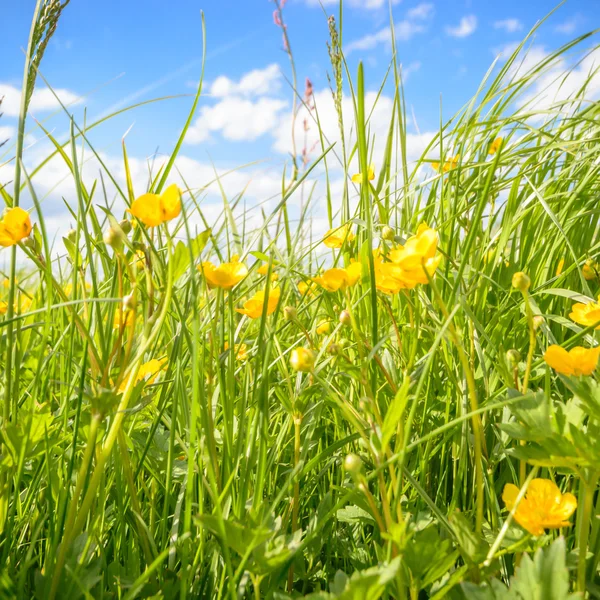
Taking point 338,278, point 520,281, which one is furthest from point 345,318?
point 520,281

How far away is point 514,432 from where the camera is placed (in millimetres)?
612

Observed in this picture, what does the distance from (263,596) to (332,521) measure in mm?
175

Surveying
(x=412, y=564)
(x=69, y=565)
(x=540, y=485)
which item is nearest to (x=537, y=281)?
(x=540, y=485)

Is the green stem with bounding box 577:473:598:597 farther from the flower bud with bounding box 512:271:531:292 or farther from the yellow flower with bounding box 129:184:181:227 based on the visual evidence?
the yellow flower with bounding box 129:184:181:227

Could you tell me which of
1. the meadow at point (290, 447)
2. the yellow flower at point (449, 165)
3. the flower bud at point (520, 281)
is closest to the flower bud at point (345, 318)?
the meadow at point (290, 447)

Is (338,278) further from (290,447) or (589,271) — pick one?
(589,271)

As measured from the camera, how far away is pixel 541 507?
63 cm

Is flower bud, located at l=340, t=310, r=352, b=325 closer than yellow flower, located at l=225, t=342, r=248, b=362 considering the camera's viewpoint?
Yes

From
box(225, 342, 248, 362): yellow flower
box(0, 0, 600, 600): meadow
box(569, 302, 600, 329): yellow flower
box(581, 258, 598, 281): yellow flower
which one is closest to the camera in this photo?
box(0, 0, 600, 600): meadow

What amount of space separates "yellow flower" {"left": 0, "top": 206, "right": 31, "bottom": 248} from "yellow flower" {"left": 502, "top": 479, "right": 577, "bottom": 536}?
0.67m

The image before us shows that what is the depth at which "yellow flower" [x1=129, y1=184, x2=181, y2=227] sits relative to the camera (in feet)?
2.20

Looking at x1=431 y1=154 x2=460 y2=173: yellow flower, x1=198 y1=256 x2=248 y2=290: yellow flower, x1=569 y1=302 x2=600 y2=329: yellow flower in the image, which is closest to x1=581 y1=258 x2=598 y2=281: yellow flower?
x1=431 y1=154 x2=460 y2=173: yellow flower

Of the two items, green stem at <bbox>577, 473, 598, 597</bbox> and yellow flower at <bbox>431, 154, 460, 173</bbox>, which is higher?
yellow flower at <bbox>431, 154, 460, 173</bbox>

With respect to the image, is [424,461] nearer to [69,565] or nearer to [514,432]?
[514,432]
